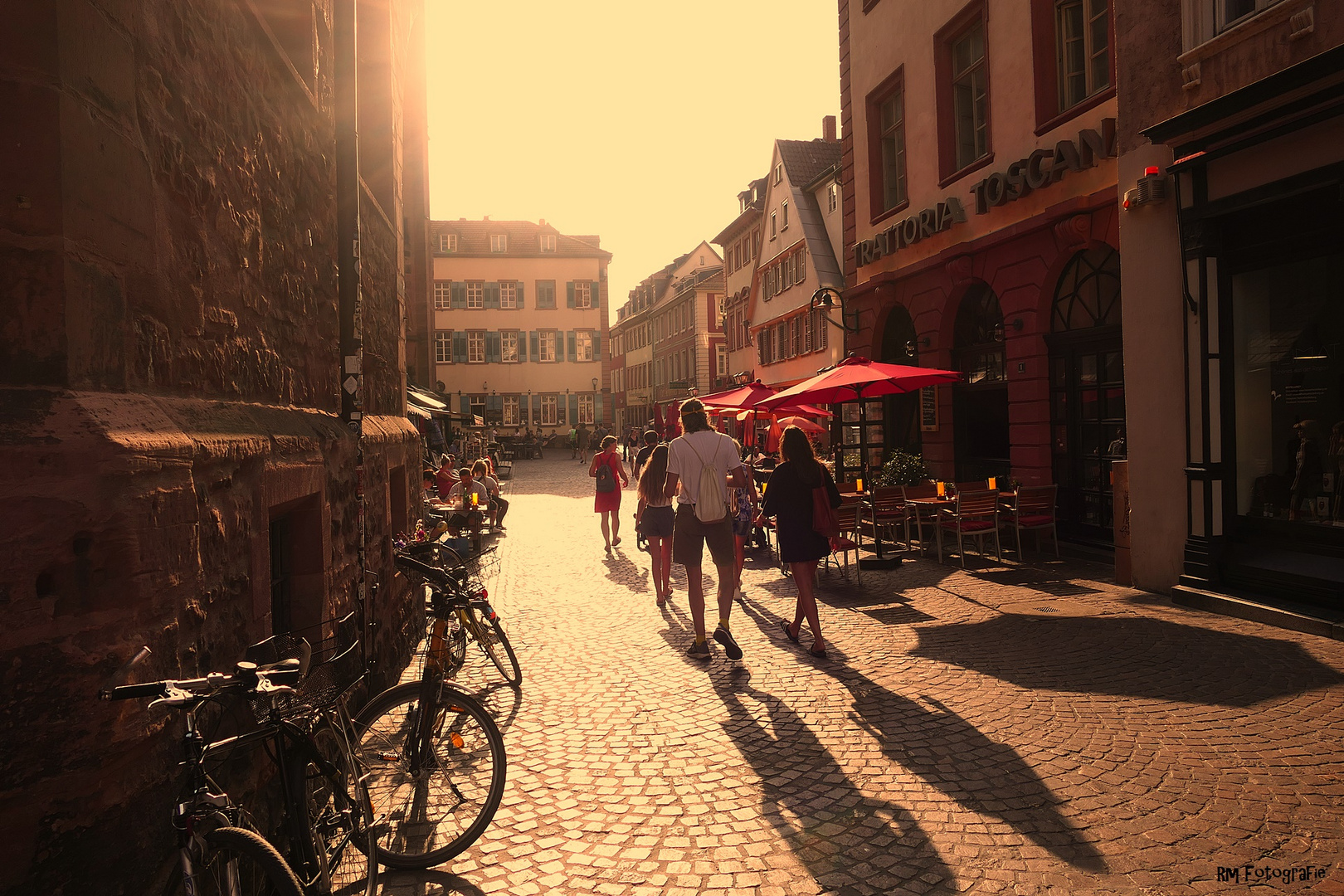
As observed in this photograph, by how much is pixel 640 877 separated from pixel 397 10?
8381mm

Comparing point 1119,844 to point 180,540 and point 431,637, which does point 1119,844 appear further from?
point 180,540

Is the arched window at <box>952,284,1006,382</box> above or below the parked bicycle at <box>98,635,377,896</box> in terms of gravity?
above

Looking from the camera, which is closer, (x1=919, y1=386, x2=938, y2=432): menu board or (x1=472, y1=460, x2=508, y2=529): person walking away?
(x1=472, y1=460, x2=508, y2=529): person walking away

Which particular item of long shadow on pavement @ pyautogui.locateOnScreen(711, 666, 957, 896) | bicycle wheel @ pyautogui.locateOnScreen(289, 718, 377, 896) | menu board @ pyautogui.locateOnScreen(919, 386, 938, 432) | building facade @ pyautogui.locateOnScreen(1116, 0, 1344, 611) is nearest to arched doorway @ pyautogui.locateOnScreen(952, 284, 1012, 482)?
menu board @ pyautogui.locateOnScreen(919, 386, 938, 432)

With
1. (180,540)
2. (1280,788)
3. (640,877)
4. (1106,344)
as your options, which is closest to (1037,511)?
(1106,344)

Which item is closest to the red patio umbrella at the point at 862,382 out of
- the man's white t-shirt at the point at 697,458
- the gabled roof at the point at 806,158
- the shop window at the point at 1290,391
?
the shop window at the point at 1290,391

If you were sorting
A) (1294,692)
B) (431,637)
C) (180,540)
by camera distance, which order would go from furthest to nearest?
(1294,692) → (431,637) → (180,540)

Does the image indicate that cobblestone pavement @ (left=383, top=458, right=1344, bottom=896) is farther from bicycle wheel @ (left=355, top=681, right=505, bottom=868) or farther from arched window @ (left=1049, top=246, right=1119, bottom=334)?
arched window @ (left=1049, top=246, right=1119, bottom=334)

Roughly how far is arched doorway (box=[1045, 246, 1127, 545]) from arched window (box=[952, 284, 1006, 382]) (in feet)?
5.10

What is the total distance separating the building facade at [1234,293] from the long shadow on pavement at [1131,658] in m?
1.28

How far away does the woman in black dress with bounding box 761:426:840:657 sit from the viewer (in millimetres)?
6684

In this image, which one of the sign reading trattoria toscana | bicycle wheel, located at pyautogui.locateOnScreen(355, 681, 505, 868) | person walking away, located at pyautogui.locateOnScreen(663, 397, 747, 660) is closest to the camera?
bicycle wheel, located at pyautogui.locateOnScreen(355, 681, 505, 868)

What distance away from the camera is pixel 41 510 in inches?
82.5

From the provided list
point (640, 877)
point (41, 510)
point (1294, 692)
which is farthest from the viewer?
point (1294, 692)
